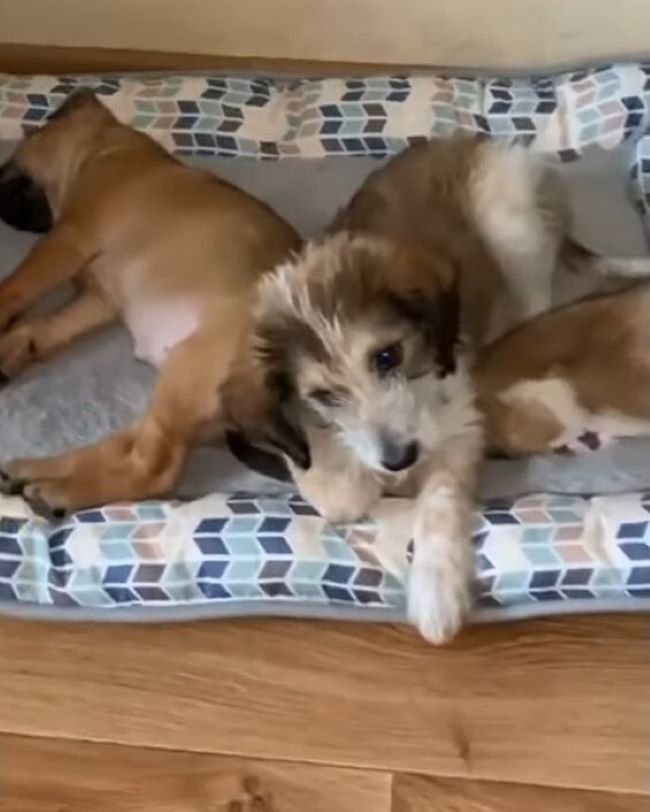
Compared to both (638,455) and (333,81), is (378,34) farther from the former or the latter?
(638,455)

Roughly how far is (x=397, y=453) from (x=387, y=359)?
0.35 feet

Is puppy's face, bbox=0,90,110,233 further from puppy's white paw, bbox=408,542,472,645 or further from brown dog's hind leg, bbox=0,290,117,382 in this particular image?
puppy's white paw, bbox=408,542,472,645

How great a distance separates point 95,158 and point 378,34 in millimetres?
633

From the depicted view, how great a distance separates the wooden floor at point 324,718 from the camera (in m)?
1.94

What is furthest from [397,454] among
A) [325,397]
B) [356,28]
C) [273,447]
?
[356,28]

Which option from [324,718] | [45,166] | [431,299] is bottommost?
[324,718]

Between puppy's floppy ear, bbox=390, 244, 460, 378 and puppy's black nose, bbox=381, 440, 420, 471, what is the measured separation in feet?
0.36

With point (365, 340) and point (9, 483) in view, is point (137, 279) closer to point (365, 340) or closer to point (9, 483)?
point (9, 483)

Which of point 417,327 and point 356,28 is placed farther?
point 356,28

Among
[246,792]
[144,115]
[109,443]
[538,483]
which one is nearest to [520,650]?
[538,483]

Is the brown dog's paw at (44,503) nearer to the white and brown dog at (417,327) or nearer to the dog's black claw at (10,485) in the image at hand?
the dog's black claw at (10,485)

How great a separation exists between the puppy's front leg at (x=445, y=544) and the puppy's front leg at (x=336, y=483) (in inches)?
2.7

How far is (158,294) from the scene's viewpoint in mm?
2242

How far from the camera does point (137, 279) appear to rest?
7.45 ft
